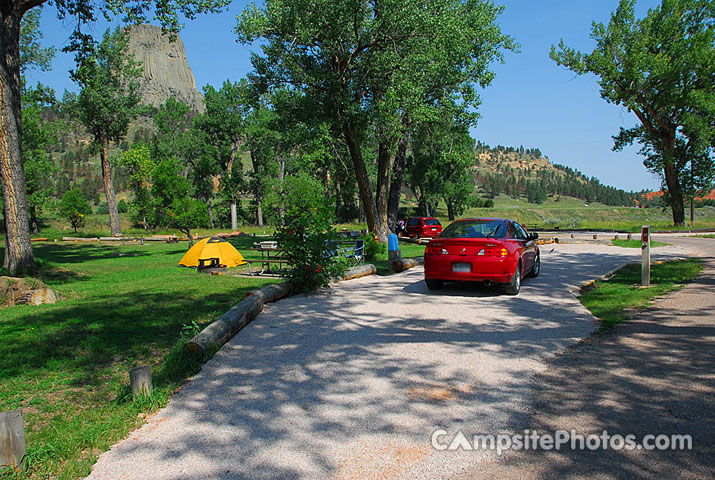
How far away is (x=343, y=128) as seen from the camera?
21.4 metres

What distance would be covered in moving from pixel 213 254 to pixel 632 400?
14.8m

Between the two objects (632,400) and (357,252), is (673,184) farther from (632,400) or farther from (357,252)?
(632,400)

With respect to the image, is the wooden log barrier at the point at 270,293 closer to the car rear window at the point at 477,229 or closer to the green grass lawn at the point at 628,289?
the car rear window at the point at 477,229

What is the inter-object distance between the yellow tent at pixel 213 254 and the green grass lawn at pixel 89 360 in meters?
5.40

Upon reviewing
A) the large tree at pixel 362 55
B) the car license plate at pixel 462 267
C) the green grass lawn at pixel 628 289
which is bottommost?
the green grass lawn at pixel 628 289

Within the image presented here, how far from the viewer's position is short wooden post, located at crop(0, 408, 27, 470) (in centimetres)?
317

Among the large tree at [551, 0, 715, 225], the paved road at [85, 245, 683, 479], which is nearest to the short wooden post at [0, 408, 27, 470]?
the paved road at [85, 245, 683, 479]

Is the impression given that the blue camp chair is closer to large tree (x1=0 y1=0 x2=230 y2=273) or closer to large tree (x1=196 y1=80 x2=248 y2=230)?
large tree (x1=0 y1=0 x2=230 y2=273)

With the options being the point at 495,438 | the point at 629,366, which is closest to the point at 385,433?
the point at 495,438

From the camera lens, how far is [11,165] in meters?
12.1

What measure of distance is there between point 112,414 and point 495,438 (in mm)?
3211

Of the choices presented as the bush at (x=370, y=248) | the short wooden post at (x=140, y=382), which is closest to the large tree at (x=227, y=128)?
the bush at (x=370, y=248)

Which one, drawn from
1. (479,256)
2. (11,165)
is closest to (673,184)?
(479,256)

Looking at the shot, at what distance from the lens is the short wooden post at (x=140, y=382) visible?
4.46m
